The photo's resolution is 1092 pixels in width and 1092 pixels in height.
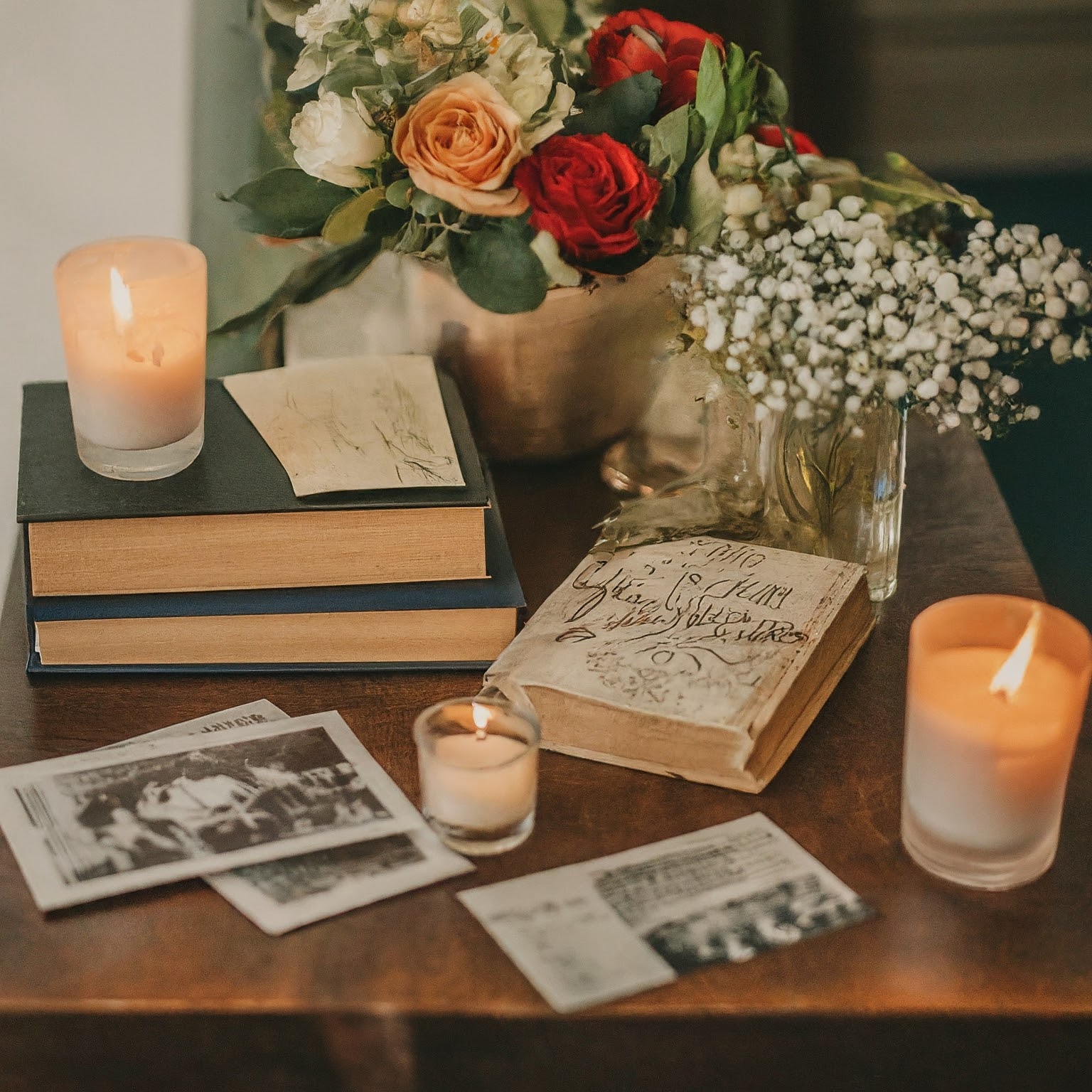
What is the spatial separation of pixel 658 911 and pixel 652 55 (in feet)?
2.15

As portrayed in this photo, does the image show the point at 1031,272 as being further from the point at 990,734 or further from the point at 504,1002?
the point at 504,1002

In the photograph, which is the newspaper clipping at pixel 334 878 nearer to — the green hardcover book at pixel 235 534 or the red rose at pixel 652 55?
the green hardcover book at pixel 235 534

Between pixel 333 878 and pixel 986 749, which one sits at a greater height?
pixel 986 749

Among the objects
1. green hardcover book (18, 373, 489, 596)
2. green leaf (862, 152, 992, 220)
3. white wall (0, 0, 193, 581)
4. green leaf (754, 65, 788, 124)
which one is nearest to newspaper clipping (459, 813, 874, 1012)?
green hardcover book (18, 373, 489, 596)

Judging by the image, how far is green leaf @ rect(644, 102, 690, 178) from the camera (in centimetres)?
93

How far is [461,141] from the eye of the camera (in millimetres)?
896

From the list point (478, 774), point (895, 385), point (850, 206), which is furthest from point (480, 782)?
point (850, 206)

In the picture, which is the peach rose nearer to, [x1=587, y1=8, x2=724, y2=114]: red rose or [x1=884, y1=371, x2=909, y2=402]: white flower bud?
[x1=587, y1=8, x2=724, y2=114]: red rose

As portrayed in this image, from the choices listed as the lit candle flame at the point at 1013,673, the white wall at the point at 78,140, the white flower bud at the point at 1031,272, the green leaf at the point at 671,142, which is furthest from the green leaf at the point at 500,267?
the white wall at the point at 78,140

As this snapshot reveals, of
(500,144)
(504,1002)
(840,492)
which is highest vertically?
(500,144)

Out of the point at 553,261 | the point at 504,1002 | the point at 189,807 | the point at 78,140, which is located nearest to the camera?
the point at 504,1002

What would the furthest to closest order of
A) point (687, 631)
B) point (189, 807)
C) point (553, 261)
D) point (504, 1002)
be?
point (553, 261) → point (687, 631) → point (189, 807) → point (504, 1002)

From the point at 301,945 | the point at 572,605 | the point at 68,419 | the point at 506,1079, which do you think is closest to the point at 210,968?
the point at 301,945

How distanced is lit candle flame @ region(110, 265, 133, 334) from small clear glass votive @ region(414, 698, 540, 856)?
35cm
